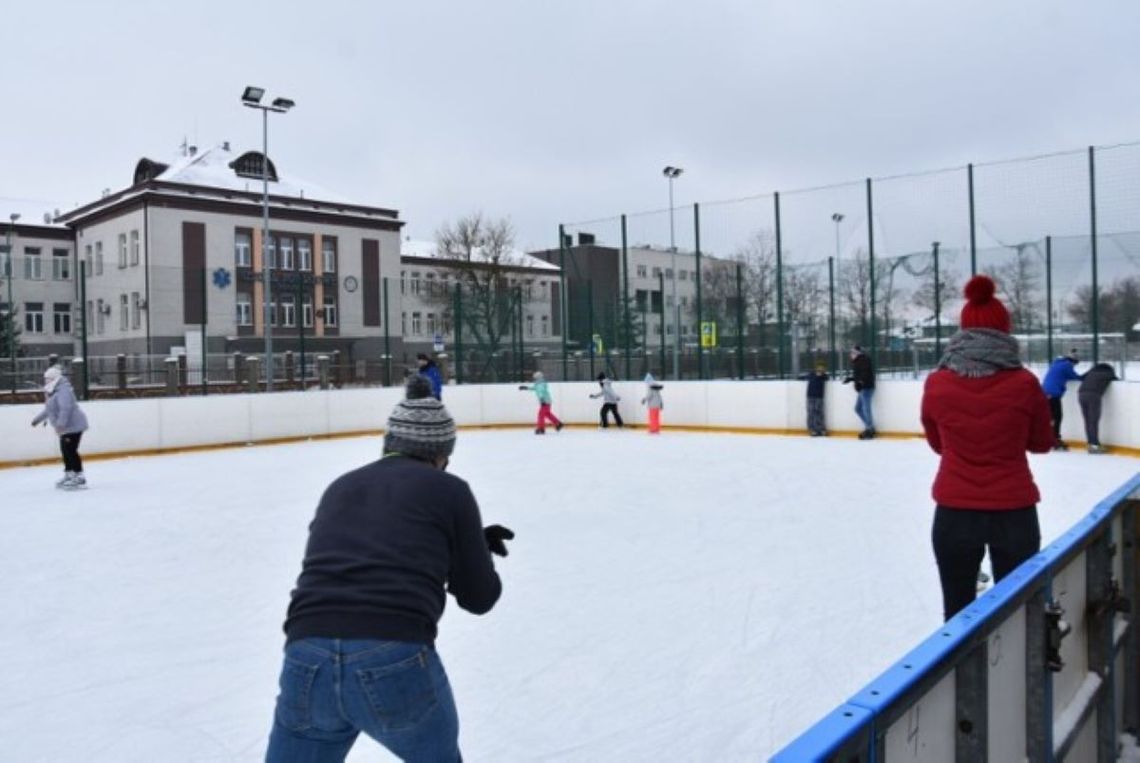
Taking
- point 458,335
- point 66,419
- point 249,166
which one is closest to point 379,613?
point 66,419

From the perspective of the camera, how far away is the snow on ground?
3.51 meters

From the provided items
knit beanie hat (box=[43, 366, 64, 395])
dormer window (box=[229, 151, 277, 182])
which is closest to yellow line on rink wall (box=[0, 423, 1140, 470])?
knit beanie hat (box=[43, 366, 64, 395])

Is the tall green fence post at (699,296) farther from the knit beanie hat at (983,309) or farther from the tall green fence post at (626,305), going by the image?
the knit beanie hat at (983,309)

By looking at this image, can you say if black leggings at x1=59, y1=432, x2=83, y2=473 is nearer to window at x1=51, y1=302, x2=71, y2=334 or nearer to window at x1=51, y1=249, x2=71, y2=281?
window at x1=51, y1=302, x2=71, y2=334

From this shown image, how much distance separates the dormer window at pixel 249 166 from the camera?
39406mm

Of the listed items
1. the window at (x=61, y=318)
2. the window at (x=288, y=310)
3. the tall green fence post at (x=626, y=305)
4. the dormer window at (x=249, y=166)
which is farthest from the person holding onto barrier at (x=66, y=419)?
the dormer window at (x=249, y=166)

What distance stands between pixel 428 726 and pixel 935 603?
12.6 ft

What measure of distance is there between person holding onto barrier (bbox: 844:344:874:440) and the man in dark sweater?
44.1 feet

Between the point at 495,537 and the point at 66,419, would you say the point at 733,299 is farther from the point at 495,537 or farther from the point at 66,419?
the point at 495,537

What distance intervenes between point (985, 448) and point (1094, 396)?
404 inches

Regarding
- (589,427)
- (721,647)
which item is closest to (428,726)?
(721,647)

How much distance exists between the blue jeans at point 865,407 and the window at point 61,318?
12.3 meters

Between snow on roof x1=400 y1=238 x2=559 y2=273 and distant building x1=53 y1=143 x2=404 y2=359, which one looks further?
snow on roof x1=400 y1=238 x2=559 y2=273

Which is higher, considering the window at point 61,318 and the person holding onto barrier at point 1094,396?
the window at point 61,318
